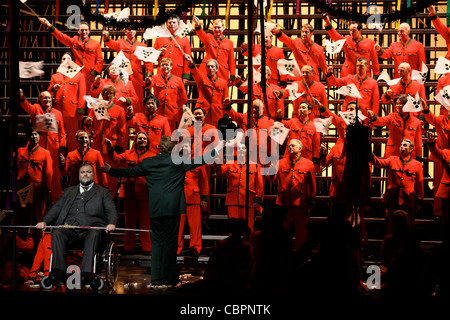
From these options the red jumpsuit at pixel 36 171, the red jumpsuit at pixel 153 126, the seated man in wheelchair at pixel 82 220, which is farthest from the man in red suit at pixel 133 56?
the seated man in wheelchair at pixel 82 220

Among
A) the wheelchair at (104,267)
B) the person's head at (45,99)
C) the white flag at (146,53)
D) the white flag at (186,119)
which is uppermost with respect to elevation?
the white flag at (146,53)

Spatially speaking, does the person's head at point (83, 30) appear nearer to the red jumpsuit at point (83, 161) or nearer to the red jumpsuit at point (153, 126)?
the red jumpsuit at point (153, 126)

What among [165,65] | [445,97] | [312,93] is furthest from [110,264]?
[445,97]

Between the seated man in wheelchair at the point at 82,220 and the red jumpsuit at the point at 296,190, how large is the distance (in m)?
2.44

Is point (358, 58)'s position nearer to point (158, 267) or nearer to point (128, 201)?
point (128, 201)

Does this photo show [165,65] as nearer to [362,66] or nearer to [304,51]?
[304,51]

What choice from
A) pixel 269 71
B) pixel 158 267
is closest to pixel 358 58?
pixel 269 71

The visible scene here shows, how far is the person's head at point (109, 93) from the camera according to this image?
918cm

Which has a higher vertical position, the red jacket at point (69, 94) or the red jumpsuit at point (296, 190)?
the red jacket at point (69, 94)

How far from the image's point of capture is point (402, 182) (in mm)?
8664

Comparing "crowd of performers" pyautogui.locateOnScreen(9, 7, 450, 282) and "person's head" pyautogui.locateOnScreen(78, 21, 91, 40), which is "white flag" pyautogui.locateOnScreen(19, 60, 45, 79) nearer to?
"crowd of performers" pyautogui.locateOnScreen(9, 7, 450, 282)

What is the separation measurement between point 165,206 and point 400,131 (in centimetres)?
378

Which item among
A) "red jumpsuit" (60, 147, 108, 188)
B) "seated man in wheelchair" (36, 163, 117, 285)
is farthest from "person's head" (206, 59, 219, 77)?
"seated man in wheelchair" (36, 163, 117, 285)
